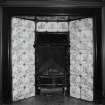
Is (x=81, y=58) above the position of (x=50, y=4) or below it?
below

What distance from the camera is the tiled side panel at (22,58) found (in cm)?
470

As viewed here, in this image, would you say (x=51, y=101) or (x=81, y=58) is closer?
(x=51, y=101)

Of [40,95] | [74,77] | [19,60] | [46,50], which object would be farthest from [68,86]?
[19,60]

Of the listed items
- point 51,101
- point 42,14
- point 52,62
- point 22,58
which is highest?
point 42,14

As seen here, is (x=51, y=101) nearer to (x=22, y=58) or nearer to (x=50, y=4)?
(x=22, y=58)

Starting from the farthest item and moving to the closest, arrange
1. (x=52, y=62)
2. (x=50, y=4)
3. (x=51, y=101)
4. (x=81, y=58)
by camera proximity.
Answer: (x=52, y=62) → (x=81, y=58) → (x=51, y=101) → (x=50, y=4)

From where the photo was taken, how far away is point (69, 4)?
426cm

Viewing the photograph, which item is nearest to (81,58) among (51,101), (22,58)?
(51,101)

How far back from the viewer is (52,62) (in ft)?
17.6

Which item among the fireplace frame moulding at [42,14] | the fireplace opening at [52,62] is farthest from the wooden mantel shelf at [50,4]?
the fireplace opening at [52,62]

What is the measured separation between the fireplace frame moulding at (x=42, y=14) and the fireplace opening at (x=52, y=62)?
1.05 meters

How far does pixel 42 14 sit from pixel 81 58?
1505 millimetres

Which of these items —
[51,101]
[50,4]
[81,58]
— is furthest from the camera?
[81,58]

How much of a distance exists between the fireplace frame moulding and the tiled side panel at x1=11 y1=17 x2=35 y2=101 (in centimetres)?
24
